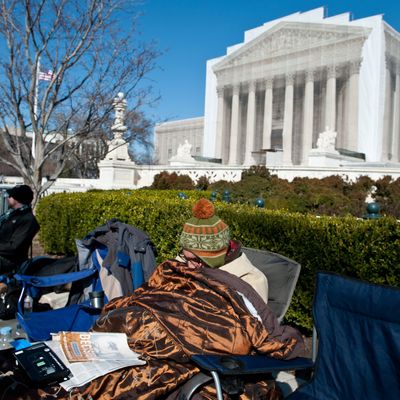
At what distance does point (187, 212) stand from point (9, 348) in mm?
2743

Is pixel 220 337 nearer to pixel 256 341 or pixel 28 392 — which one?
pixel 256 341

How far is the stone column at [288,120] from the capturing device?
4191cm

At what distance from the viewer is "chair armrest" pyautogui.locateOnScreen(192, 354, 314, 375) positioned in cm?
216

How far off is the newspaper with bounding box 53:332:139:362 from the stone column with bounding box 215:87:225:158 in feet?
152

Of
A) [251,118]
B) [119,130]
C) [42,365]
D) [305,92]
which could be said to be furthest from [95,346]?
[251,118]

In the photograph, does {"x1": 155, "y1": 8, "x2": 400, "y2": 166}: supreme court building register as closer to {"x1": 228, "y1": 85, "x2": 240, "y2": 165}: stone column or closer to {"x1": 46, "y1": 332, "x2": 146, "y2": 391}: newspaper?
{"x1": 228, "y1": 85, "x2": 240, "y2": 165}: stone column

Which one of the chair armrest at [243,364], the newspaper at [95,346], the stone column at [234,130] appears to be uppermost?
the stone column at [234,130]

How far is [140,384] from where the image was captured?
7.50 feet

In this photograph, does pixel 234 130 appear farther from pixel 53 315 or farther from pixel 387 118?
pixel 53 315

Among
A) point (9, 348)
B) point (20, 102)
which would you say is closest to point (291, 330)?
point (9, 348)

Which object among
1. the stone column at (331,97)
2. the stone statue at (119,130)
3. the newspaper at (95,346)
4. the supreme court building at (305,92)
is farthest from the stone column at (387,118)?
the newspaper at (95,346)

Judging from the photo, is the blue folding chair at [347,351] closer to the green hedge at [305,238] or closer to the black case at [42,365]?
the black case at [42,365]

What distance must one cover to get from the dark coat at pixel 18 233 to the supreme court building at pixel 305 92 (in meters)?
23.6

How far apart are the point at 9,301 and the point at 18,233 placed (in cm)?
77
